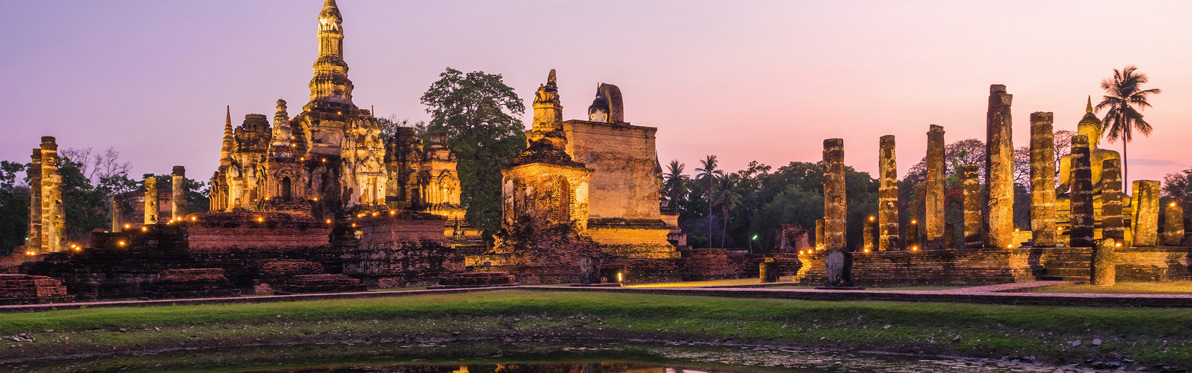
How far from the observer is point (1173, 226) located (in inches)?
1134

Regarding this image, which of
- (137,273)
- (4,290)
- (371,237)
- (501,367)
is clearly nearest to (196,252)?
(137,273)

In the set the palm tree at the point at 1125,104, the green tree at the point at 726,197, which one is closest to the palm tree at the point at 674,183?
the green tree at the point at 726,197

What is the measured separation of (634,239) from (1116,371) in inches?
1134

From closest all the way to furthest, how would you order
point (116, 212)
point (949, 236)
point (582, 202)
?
point (949, 236), point (582, 202), point (116, 212)

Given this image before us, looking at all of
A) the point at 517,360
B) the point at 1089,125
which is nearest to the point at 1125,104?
the point at 1089,125

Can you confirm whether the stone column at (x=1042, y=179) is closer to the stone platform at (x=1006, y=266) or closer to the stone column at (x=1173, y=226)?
the stone platform at (x=1006, y=266)

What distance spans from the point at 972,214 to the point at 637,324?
43.1 ft

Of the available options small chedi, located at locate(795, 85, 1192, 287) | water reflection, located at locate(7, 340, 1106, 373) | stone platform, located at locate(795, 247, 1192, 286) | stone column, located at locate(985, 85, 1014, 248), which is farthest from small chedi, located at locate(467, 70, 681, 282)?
water reflection, located at locate(7, 340, 1106, 373)

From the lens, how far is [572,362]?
17547 millimetres

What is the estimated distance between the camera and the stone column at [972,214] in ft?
96.6

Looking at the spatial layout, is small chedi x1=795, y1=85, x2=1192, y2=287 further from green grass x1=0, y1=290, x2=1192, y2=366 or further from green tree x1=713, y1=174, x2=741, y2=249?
green tree x1=713, y1=174, x2=741, y2=249

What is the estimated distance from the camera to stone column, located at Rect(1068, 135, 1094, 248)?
87.7 ft

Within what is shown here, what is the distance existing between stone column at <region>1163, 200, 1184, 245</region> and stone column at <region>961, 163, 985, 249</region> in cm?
476

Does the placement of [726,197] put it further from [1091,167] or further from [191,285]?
[191,285]
